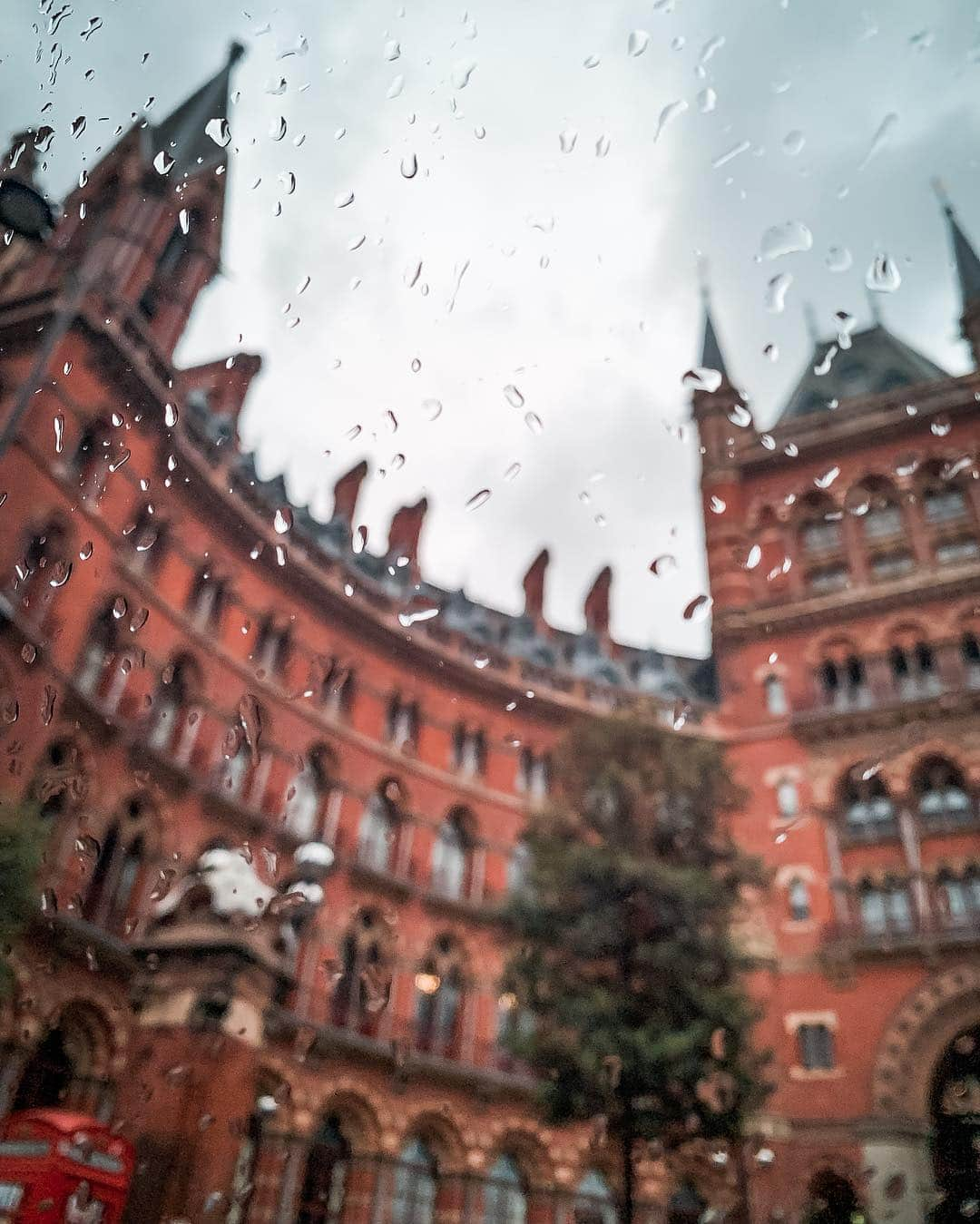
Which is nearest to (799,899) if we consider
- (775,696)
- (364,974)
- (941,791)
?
(941,791)

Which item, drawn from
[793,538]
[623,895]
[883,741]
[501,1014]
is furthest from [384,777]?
[793,538]

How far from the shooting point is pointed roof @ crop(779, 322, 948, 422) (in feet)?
115

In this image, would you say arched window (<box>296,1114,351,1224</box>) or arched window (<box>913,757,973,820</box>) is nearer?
arched window (<box>296,1114,351,1224</box>)

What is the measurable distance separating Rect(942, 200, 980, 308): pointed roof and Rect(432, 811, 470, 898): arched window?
83.1 feet

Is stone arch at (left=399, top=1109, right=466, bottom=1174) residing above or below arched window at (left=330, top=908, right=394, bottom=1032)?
below

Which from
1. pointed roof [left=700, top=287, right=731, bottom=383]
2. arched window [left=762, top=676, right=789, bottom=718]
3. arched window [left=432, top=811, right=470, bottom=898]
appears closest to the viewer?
arched window [left=432, top=811, right=470, bottom=898]

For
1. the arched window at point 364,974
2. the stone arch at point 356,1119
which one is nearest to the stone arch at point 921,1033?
the stone arch at point 356,1119

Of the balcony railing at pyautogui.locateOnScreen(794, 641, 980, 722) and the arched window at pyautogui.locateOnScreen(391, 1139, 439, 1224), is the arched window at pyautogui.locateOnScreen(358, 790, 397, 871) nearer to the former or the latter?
the arched window at pyautogui.locateOnScreen(391, 1139, 439, 1224)

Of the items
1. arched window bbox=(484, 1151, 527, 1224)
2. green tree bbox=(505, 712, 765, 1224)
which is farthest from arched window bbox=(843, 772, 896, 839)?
arched window bbox=(484, 1151, 527, 1224)

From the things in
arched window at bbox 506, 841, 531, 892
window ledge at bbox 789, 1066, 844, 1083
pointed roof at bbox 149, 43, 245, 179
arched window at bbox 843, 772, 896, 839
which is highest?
pointed roof at bbox 149, 43, 245, 179

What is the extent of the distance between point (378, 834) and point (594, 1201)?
1017cm

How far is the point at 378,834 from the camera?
2345 centimetres

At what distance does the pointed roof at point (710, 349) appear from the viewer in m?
38.7

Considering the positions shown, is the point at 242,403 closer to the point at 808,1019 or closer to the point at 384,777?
the point at 384,777
